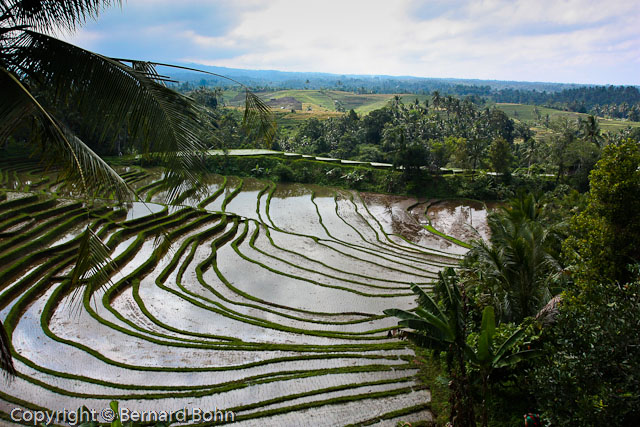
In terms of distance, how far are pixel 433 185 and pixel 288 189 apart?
11.9 metres

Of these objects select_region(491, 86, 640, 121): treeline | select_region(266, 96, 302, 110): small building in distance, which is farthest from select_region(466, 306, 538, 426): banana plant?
select_region(491, 86, 640, 121): treeline

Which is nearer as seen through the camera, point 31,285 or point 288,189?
point 31,285

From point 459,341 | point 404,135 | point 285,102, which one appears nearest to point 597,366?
point 459,341

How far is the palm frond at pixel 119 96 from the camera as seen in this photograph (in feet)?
15.3

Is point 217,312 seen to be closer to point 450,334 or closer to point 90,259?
point 450,334

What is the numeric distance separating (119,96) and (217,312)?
10.0 metres

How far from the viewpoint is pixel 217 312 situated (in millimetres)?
13523

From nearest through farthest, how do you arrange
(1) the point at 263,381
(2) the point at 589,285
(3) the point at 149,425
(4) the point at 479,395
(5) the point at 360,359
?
(2) the point at 589,285 → (3) the point at 149,425 → (4) the point at 479,395 → (1) the point at 263,381 → (5) the point at 360,359

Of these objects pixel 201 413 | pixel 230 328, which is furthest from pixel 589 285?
pixel 230 328

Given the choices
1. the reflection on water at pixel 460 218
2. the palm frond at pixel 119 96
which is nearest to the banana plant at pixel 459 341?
the palm frond at pixel 119 96

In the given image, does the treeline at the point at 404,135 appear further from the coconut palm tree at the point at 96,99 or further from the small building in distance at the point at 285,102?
the small building in distance at the point at 285,102

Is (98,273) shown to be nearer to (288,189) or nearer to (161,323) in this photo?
(161,323)

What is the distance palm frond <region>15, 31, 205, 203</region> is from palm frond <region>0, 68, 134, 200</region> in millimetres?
441

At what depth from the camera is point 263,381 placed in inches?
379
